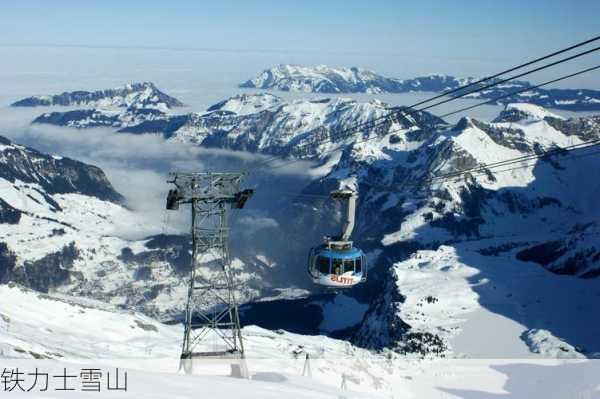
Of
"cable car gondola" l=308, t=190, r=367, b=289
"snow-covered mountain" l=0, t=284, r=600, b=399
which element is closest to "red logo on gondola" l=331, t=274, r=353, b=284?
"cable car gondola" l=308, t=190, r=367, b=289

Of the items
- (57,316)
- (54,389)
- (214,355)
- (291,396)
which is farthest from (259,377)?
(57,316)

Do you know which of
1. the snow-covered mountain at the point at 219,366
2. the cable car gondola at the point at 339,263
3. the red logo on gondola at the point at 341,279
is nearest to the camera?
the snow-covered mountain at the point at 219,366

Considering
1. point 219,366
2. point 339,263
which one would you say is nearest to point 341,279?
point 339,263

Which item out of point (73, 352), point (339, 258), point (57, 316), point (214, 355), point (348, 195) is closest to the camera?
point (348, 195)

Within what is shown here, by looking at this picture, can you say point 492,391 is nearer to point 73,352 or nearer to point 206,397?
point 73,352

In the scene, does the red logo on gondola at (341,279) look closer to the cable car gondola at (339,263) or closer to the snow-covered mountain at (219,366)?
the cable car gondola at (339,263)

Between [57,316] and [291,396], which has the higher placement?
[291,396]

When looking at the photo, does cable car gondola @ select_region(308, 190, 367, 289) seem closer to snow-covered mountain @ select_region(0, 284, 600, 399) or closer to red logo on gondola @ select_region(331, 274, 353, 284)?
red logo on gondola @ select_region(331, 274, 353, 284)

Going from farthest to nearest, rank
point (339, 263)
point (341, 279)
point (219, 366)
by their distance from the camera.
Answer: point (219, 366) < point (341, 279) < point (339, 263)

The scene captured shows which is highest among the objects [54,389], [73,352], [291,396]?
[54,389]

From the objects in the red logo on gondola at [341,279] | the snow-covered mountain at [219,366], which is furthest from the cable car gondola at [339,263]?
the snow-covered mountain at [219,366]

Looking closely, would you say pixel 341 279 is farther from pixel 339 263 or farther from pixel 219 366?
pixel 219 366
